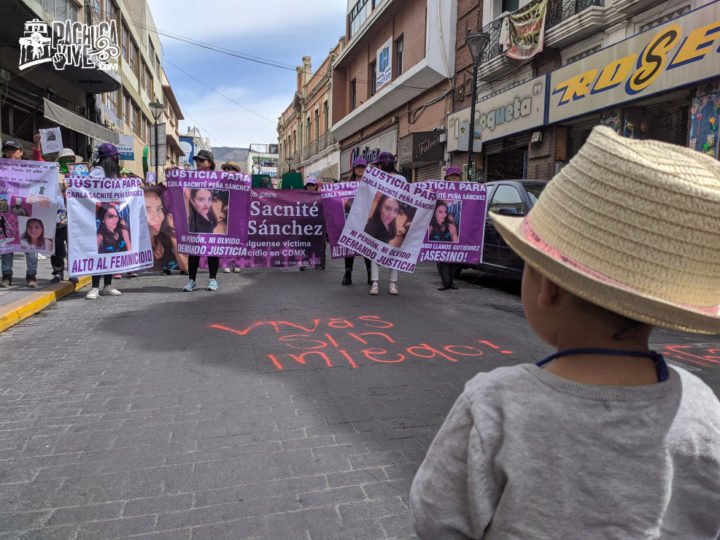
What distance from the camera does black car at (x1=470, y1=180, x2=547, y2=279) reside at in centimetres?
817

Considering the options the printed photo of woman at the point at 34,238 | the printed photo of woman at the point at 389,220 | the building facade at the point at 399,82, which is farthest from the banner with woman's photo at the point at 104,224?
the building facade at the point at 399,82

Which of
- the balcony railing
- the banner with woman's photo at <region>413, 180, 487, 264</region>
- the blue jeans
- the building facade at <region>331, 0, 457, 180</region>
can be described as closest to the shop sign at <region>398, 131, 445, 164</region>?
the building facade at <region>331, 0, 457, 180</region>

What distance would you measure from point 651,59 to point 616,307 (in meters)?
11.2

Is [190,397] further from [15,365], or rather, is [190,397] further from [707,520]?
[707,520]

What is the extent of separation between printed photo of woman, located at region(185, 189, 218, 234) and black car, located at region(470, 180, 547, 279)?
4195mm

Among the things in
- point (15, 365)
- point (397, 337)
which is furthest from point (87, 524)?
point (397, 337)

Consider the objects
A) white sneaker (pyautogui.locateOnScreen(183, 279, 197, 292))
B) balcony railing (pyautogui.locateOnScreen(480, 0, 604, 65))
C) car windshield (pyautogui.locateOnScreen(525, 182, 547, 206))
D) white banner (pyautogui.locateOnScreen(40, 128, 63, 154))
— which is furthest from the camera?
balcony railing (pyautogui.locateOnScreen(480, 0, 604, 65))

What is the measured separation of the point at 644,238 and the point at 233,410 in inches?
116

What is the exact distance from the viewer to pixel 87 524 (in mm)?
2219

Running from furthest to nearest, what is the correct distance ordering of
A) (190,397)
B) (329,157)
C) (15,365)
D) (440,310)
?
1. (329,157)
2. (440,310)
3. (15,365)
4. (190,397)

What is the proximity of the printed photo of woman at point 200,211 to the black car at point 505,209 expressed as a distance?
13.8 ft

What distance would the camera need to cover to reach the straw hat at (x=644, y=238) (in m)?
0.94

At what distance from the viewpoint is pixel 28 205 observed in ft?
24.6

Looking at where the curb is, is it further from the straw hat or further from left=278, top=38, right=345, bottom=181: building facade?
left=278, top=38, right=345, bottom=181: building facade
